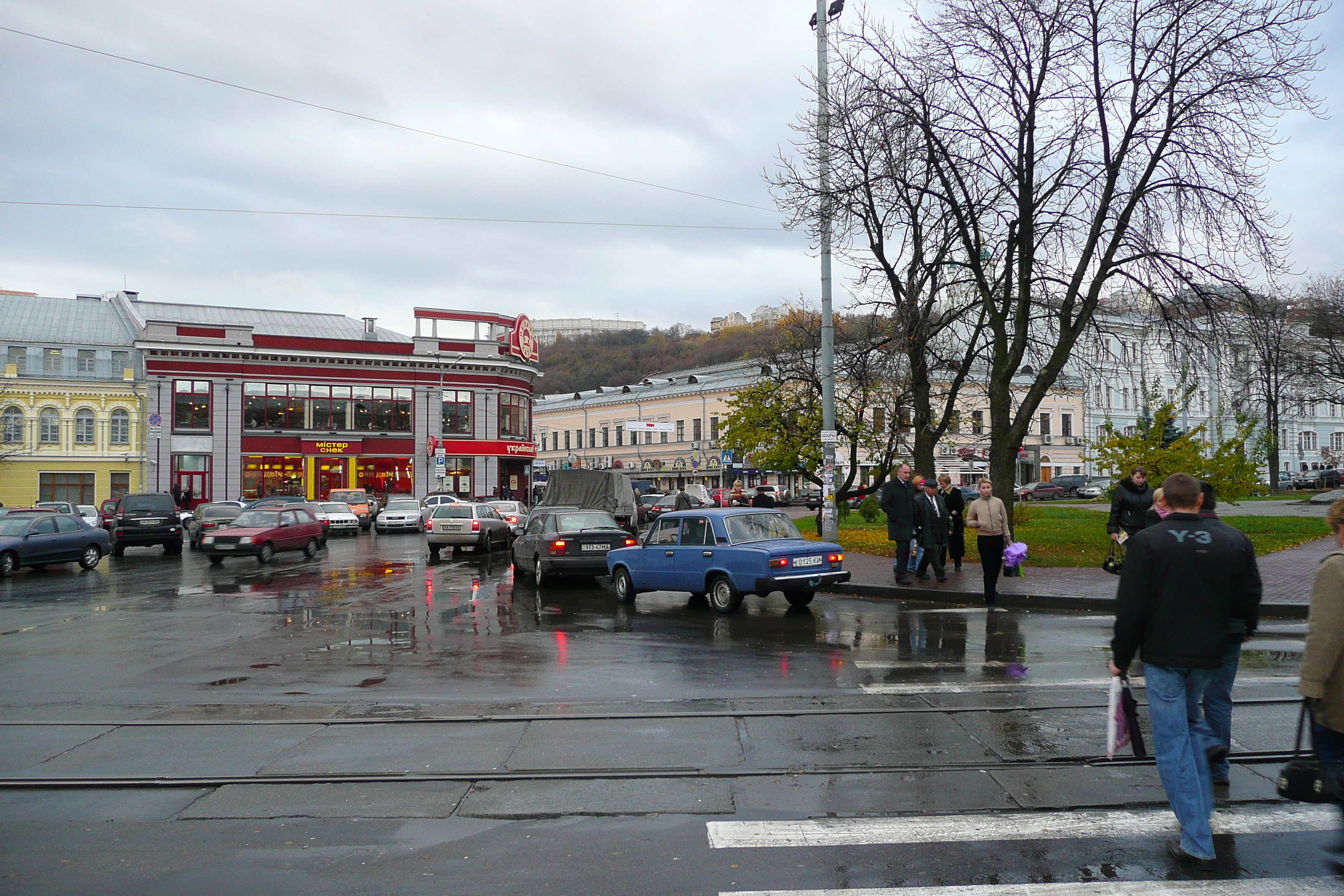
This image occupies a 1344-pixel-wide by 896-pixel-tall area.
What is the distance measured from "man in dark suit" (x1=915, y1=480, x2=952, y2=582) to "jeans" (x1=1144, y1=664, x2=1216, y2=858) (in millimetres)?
11537

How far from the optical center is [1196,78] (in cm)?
1972

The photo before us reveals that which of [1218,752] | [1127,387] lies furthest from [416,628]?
[1127,387]

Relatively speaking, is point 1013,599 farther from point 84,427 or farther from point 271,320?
point 271,320

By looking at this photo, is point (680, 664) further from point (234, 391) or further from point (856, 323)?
point (234, 391)

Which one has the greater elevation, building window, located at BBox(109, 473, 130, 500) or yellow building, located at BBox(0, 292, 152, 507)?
yellow building, located at BBox(0, 292, 152, 507)

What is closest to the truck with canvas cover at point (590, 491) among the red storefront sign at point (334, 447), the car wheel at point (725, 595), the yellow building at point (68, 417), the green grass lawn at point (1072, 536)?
the green grass lawn at point (1072, 536)

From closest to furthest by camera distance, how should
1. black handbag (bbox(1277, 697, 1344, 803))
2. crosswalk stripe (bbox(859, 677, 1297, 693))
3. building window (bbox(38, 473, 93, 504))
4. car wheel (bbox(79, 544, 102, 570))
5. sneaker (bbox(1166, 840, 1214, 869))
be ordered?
black handbag (bbox(1277, 697, 1344, 803)), sneaker (bbox(1166, 840, 1214, 869)), crosswalk stripe (bbox(859, 677, 1297, 693)), car wheel (bbox(79, 544, 102, 570)), building window (bbox(38, 473, 93, 504))

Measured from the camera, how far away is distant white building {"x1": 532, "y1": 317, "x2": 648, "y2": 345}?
10381cm

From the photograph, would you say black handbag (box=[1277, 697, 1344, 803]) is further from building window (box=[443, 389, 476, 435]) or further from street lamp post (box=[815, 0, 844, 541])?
building window (box=[443, 389, 476, 435])

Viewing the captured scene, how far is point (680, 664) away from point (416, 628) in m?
4.49

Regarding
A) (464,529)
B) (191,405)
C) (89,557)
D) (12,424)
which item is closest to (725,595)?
(464,529)

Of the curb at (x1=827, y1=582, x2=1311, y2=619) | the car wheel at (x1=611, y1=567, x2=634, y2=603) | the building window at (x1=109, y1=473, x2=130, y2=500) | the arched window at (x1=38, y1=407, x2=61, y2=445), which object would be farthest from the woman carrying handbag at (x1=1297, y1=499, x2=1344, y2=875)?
the arched window at (x1=38, y1=407, x2=61, y2=445)

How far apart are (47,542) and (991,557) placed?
20.9 meters

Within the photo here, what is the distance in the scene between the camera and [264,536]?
981 inches
